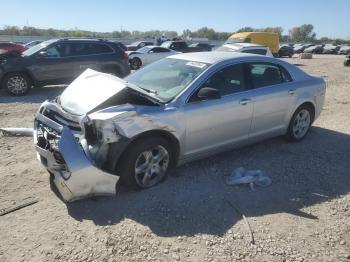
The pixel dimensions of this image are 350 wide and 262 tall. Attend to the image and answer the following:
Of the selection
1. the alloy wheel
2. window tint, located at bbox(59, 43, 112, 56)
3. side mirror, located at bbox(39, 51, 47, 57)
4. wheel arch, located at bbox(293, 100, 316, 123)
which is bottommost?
the alloy wheel

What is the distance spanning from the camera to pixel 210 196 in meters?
4.26

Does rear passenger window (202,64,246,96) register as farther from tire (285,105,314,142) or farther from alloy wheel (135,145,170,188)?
tire (285,105,314,142)

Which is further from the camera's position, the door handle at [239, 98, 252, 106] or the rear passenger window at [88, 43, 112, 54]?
the rear passenger window at [88, 43, 112, 54]

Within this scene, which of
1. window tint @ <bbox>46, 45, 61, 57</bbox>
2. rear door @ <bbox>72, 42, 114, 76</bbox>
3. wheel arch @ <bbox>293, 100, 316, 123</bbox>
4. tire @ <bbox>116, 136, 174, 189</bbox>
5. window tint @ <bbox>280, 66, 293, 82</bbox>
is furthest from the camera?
rear door @ <bbox>72, 42, 114, 76</bbox>

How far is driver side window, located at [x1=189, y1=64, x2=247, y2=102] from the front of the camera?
4736 mm

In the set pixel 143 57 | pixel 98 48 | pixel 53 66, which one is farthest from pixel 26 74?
pixel 143 57

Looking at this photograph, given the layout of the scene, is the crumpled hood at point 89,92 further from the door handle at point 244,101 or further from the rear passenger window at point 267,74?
the rear passenger window at point 267,74

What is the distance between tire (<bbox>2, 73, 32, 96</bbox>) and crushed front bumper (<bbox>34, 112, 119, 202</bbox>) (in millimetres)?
7280

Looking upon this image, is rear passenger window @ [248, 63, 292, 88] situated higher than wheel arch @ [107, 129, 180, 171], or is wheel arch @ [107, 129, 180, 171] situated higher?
rear passenger window @ [248, 63, 292, 88]

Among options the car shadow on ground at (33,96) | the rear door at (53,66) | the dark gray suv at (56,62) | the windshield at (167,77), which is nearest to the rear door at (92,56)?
the dark gray suv at (56,62)

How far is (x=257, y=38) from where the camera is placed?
2239 cm

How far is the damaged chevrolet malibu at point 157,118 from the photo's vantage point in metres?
3.80

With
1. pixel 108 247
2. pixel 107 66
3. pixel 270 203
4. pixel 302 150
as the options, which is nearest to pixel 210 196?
pixel 270 203

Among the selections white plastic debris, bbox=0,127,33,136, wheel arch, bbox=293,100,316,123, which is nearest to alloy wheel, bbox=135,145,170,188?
wheel arch, bbox=293,100,316,123
